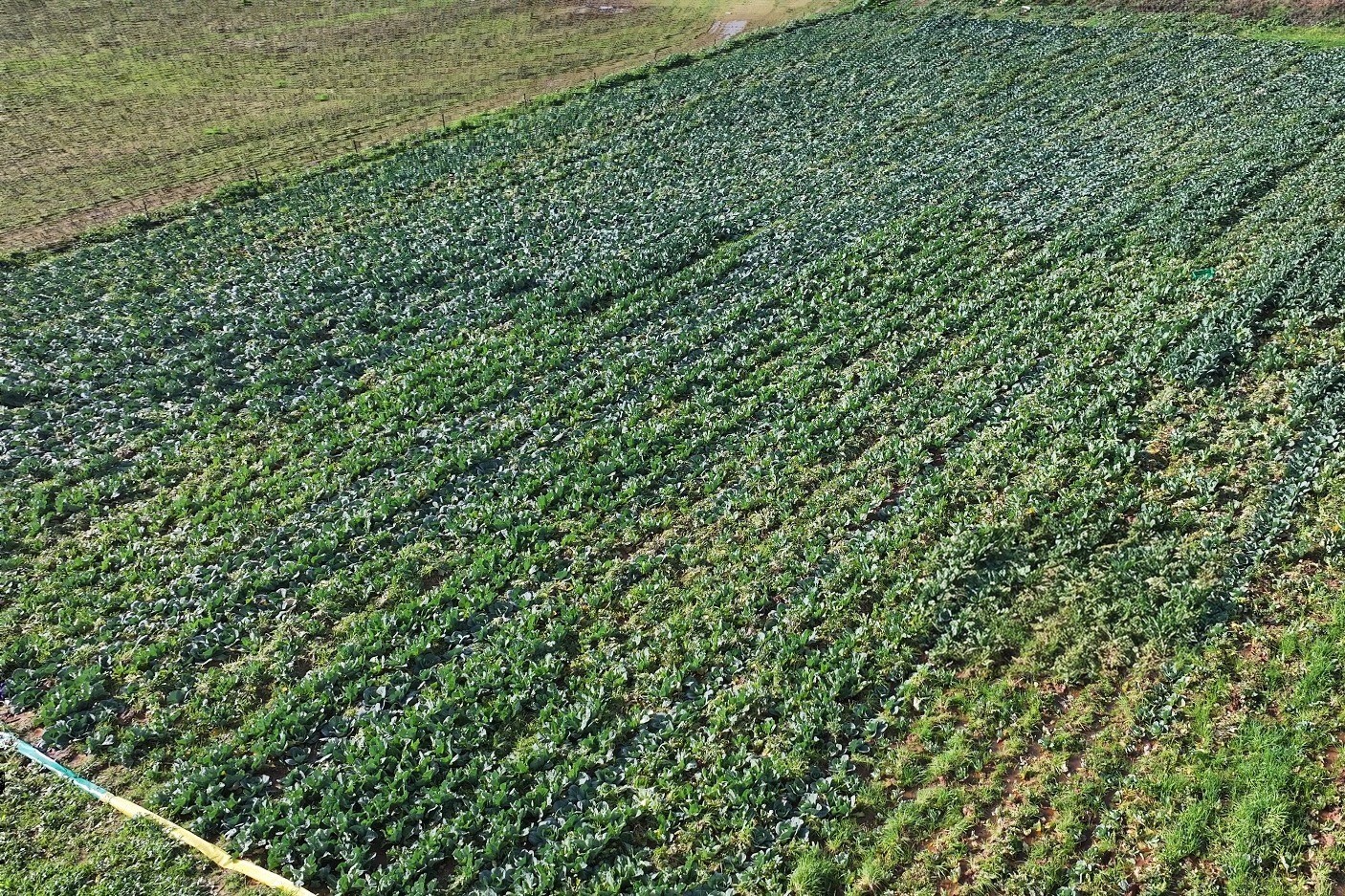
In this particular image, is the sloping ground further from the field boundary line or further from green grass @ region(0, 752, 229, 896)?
green grass @ region(0, 752, 229, 896)

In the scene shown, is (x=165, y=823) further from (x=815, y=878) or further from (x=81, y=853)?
(x=815, y=878)

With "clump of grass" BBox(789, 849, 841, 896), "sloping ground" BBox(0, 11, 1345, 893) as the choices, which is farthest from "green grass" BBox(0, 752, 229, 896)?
"clump of grass" BBox(789, 849, 841, 896)

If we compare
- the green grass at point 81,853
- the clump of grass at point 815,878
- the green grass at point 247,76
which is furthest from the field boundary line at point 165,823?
the green grass at point 247,76

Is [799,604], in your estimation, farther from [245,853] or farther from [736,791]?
[245,853]

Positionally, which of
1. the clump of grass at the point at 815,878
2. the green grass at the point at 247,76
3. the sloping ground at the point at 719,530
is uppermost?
the green grass at the point at 247,76

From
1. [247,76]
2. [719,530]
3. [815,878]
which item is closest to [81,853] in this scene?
[815,878]

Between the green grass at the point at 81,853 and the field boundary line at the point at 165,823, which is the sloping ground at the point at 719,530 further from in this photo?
the green grass at the point at 81,853
